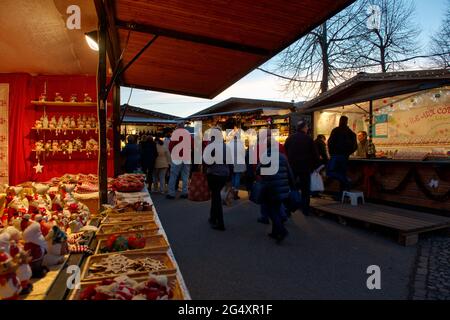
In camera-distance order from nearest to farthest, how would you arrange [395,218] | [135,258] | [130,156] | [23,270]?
1. [23,270]
2. [135,258]
3. [395,218]
4. [130,156]

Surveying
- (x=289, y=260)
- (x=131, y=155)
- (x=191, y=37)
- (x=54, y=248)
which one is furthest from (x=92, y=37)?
(x=131, y=155)

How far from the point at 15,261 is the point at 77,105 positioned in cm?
457

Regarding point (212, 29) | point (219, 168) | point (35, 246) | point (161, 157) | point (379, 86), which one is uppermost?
point (379, 86)

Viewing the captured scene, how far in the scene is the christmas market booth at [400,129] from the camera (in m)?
7.11

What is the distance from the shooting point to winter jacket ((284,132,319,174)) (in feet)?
23.7

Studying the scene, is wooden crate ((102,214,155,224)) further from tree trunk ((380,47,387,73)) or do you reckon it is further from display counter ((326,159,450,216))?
tree trunk ((380,47,387,73))

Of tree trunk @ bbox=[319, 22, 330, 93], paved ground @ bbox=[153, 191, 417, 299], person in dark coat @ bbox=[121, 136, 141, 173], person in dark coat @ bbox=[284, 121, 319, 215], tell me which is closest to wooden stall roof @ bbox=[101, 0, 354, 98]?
person in dark coat @ bbox=[284, 121, 319, 215]

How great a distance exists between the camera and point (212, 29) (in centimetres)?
432

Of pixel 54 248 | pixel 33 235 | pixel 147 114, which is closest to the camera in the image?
pixel 33 235

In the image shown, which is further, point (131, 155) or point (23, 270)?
point (131, 155)

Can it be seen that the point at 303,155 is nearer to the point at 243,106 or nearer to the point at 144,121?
the point at 243,106

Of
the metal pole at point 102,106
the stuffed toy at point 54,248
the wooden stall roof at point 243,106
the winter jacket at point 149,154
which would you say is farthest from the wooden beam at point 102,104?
the wooden stall roof at point 243,106

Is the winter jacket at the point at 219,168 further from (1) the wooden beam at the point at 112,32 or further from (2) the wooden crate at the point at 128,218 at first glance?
(2) the wooden crate at the point at 128,218

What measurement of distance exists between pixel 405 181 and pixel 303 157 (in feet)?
8.50
